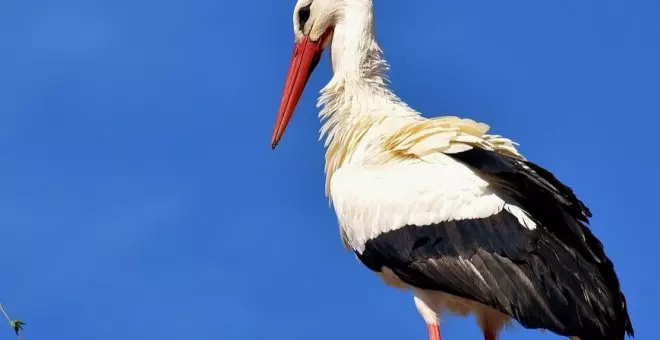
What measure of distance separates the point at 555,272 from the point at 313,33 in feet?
9.87

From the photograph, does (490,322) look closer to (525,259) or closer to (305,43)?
(525,259)

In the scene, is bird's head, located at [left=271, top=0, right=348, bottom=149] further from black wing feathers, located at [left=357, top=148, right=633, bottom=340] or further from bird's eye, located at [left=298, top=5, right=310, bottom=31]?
black wing feathers, located at [left=357, top=148, right=633, bottom=340]

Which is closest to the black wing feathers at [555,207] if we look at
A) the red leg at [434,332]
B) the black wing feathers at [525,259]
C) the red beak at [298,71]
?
the black wing feathers at [525,259]

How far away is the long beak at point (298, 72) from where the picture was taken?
13.6 metres

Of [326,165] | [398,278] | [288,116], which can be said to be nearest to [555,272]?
[398,278]

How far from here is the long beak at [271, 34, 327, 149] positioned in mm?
13609

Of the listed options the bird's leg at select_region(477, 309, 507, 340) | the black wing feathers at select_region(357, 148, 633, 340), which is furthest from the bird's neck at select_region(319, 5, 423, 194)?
the bird's leg at select_region(477, 309, 507, 340)

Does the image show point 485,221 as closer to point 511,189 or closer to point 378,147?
point 511,189

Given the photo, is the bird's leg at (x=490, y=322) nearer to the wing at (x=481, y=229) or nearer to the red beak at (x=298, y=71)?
the wing at (x=481, y=229)

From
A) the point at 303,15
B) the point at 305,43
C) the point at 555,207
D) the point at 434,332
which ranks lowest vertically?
the point at 434,332

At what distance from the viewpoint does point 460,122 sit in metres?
12.1

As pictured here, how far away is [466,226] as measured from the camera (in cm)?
1166

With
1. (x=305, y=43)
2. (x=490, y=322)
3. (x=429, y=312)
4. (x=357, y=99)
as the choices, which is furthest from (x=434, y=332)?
(x=305, y=43)

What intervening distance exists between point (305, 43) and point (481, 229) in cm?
259
